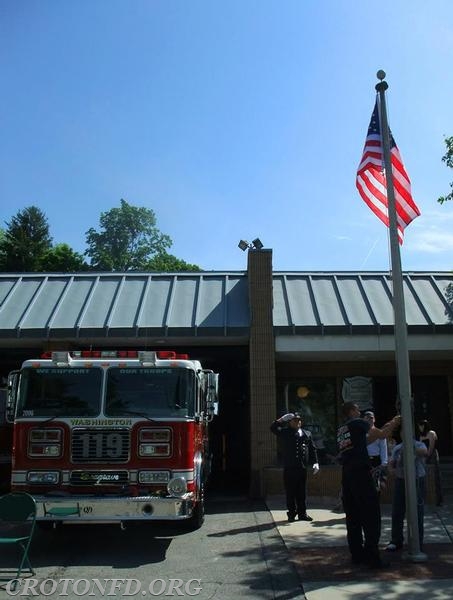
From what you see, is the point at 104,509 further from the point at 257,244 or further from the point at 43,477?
the point at 257,244

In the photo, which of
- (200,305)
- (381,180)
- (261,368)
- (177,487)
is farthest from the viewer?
(200,305)

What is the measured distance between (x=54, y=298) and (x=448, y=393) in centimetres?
1048

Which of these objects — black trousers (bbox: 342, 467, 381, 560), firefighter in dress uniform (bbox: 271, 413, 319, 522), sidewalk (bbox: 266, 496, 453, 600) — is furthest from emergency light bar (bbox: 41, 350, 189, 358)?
sidewalk (bbox: 266, 496, 453, 600)

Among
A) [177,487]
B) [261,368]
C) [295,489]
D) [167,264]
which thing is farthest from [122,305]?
[167,264]

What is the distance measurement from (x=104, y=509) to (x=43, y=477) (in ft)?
3.15

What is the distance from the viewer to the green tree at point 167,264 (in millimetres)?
58253

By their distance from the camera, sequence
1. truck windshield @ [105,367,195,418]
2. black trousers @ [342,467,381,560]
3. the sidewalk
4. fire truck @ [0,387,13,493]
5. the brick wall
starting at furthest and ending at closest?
the brick wall → fire truck @ [0,387,13,493] → truck windshield @ [105,367,195,418] → black trousers @ [342,467,381,560] → the sidewalk

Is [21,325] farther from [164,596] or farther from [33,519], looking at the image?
[164,596]

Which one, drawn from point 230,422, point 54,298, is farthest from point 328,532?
point 230,422

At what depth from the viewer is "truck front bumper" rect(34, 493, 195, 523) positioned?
7.07 meters

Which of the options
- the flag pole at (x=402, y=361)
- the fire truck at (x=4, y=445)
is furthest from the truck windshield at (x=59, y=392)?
the fire truck at (x=4, y=445)

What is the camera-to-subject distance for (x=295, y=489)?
943 cm

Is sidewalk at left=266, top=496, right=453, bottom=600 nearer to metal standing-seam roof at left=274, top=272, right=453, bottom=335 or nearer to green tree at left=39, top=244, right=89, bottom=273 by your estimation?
metal standing-seam roof at left=274, top=272, right=453, bottom=335

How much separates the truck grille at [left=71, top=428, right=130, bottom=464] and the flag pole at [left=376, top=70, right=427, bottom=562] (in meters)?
3.46
